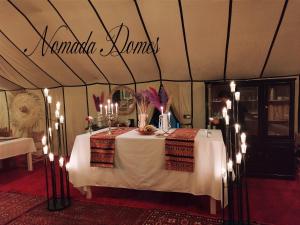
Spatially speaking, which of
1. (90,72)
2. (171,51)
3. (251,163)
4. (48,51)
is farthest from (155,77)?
(251,163)

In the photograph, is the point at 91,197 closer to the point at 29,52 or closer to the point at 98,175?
the point at 98,175

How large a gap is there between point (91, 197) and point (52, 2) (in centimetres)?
289

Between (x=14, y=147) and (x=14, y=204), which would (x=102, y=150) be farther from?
(x=14, y=147)

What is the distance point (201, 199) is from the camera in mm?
3111

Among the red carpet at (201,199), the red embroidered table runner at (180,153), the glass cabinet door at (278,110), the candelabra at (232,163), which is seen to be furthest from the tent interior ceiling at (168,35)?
the red carpet at (201,199)

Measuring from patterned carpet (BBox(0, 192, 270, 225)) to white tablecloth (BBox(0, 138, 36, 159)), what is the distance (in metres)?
1.32

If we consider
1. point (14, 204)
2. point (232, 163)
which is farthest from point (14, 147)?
point (232, 163)

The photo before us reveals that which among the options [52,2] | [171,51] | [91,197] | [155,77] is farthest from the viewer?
[155,77]

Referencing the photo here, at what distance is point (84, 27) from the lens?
153 inches

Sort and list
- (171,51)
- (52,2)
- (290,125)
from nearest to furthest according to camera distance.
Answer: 1. (52,2)
2. (290,125)
3. (171,51)

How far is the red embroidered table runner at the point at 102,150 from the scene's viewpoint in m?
2.90

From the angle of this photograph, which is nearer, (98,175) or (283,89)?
(98,175)

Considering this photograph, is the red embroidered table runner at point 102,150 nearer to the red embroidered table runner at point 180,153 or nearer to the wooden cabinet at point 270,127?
the red embroidered table runner at point 180,153

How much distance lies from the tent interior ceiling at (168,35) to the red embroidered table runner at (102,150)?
73.2 inches
